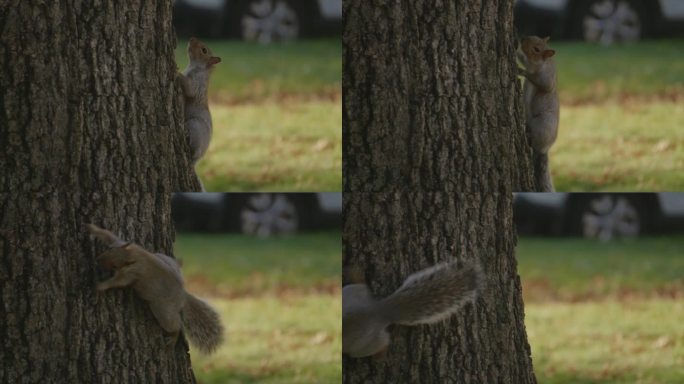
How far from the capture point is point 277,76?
4.89 metres

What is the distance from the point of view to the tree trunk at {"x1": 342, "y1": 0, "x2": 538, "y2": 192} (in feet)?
8.56

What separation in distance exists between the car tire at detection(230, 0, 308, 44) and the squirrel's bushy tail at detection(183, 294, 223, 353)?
1.73m

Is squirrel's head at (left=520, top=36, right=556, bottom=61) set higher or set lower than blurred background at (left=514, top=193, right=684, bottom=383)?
higher

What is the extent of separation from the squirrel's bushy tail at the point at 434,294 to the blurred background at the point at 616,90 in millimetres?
1459

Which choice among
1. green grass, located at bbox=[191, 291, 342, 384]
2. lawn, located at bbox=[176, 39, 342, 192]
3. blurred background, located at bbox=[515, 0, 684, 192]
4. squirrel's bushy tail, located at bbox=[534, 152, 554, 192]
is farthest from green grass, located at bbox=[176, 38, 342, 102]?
squirrel's bushy tail, located at bbox=[534, 152, 554, 192]

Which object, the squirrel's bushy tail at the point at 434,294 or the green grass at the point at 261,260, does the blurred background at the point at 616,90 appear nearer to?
the green grass at the point at 261,260

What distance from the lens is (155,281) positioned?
2.57m

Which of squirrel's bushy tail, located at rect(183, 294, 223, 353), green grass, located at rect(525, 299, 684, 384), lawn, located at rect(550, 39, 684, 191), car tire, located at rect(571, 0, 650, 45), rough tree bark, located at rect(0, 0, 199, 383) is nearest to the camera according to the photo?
rough tree bark, located at rect(0, 0, 199, 383)

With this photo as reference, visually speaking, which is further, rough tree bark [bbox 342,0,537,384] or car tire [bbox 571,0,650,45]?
car tire [bbox 571,0,650,45]

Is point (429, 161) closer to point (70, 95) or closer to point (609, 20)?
point (70, 95)

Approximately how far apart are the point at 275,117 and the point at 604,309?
1.66m

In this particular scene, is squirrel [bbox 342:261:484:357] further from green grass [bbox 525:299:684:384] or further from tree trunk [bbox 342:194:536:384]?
green grass [bbox 525:299:684:384]

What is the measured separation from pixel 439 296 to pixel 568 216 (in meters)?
1.08

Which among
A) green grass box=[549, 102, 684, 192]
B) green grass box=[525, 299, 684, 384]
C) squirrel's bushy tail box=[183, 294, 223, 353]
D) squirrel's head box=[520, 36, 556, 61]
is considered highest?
squirrel's head box=[520, 36, 556, 61]
